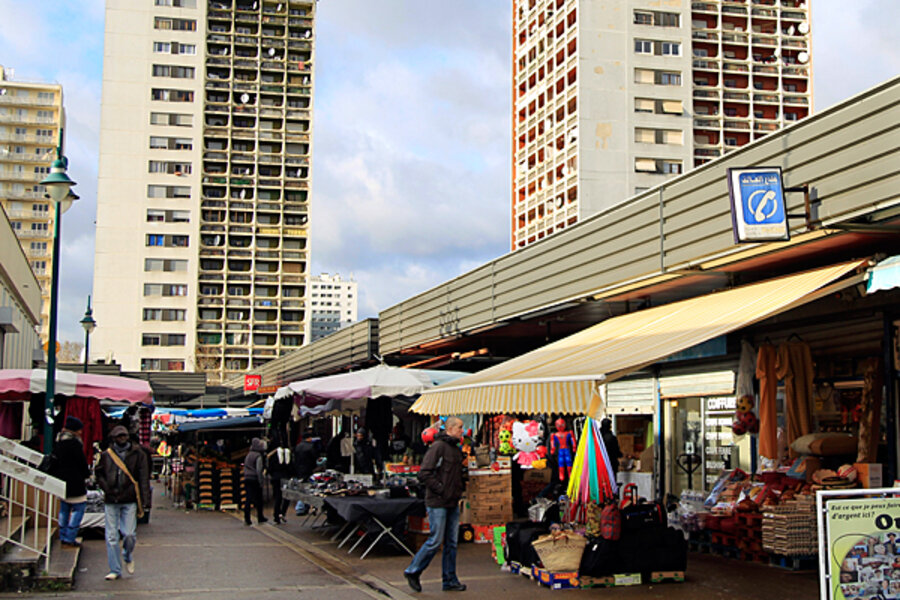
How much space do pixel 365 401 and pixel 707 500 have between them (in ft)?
26.9

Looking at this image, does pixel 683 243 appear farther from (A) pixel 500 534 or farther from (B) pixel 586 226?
(A) pixel 500 534

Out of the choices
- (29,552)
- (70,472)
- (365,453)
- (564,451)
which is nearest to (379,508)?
(70,472)

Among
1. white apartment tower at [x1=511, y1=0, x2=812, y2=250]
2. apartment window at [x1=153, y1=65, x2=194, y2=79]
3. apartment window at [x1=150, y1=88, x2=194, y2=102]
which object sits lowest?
white apartment tower at [x1=511, y1=0, x2=812, y2=250]

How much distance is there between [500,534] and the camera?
38.7ft

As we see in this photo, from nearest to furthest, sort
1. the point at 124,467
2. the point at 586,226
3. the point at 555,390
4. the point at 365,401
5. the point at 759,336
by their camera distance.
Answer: the point at 555,390, the point at 124,467, the point at 759,336, the point at 586,226, the point at 365,401

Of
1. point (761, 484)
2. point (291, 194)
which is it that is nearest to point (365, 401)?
point (761, 484)

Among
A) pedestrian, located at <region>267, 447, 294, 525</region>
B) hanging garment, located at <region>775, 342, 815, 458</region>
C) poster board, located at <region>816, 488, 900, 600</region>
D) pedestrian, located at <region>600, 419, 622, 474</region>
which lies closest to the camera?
poster board, located at <region>816, 488, 900, 600</region>

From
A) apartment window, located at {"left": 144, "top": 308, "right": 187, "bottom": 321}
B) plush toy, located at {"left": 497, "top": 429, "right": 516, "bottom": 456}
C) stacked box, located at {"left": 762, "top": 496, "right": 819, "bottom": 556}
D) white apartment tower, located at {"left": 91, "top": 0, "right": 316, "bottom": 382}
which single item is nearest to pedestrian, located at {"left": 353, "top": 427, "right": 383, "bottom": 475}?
plush toy, located at {"left": 497, "top": 429, "right": 516, "bottom": 456}

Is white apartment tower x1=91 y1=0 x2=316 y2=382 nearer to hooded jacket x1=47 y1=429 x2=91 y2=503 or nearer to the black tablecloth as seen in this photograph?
hooded jacket x1=47 y1=429 x2=91 y2=503

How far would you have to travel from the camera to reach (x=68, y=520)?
13.3 meters

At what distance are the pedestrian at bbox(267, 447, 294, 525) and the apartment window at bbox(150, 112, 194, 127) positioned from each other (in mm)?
82236

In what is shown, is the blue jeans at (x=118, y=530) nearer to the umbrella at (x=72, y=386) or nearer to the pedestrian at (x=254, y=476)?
the umbrella at (x=72, y=386)

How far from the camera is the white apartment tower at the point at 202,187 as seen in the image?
93.6 metres

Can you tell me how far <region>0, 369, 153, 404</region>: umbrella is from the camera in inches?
594
